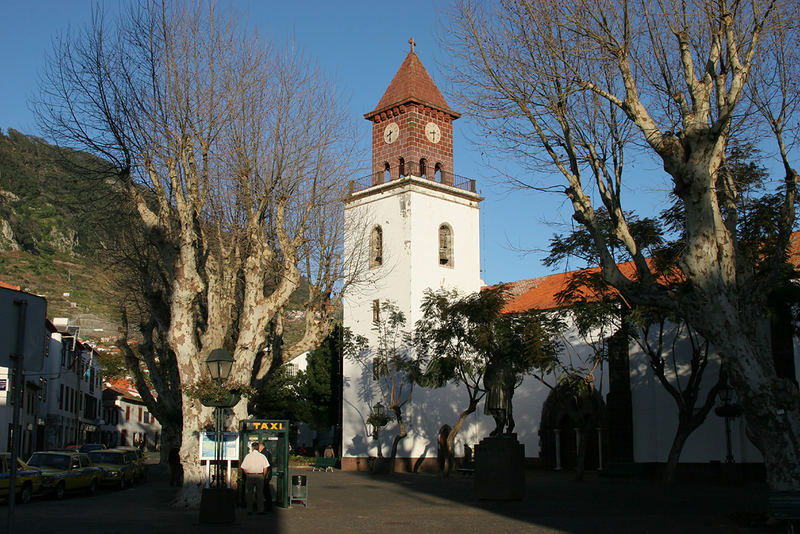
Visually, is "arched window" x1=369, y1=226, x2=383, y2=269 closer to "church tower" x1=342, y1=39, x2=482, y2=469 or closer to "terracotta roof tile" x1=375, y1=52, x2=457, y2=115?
"church tower" x1=342, y1=39, x2=482, y2=469

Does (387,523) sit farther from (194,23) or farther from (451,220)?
(451,220)

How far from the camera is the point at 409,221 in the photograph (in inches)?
1657

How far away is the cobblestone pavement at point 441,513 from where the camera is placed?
13891mm

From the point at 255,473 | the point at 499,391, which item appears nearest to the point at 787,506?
the point at 499,391

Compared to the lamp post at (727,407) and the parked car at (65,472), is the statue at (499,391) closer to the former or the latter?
the lamp post at (727,407)

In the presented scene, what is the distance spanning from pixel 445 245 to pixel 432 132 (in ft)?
20.2

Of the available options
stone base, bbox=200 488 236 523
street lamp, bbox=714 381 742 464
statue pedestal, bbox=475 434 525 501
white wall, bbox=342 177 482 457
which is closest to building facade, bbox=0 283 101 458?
stone base, bbox=200 488 236 523

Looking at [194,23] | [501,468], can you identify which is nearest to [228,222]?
[194,23]

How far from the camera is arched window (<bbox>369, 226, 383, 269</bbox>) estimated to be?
43531 mm

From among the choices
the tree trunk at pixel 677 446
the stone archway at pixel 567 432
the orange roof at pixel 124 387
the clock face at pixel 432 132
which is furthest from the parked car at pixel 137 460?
the orange roof at pixel 124 387

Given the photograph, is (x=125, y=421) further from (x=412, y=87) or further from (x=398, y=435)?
(x=412, y=87)

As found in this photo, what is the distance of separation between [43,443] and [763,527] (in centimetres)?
4582

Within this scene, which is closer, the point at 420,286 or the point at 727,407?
the point at 727,407

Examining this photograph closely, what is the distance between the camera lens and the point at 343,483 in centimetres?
2884
